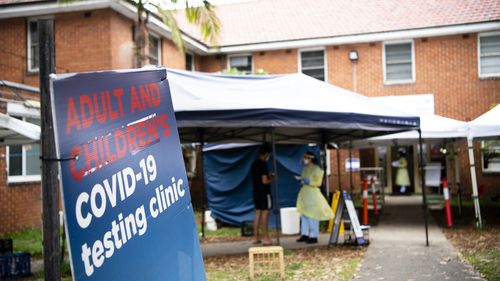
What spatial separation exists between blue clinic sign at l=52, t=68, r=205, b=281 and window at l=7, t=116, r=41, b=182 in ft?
36.3

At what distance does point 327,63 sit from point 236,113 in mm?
13122

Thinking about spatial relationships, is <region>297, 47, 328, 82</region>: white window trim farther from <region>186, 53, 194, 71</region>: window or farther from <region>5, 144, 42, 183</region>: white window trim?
<region>5, 144, 42, 183</region>: white window trim

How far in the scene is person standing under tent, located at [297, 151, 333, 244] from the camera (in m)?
9.89

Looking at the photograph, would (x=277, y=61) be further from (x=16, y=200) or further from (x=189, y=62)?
(x=16, y=200)

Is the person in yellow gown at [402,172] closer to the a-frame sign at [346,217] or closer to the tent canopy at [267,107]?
the tent canopy at [267,107]

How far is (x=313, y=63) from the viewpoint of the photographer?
20.8m

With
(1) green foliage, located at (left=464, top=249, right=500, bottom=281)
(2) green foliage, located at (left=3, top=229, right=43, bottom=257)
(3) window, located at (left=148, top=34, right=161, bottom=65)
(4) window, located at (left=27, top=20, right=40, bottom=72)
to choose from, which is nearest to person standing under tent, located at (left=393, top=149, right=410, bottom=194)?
(3) window, located at (left=148, top=34, right=161, bottom=65)

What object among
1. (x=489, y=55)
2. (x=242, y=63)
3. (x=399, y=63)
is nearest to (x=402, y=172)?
(x=399, y=63)

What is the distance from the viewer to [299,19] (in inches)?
880

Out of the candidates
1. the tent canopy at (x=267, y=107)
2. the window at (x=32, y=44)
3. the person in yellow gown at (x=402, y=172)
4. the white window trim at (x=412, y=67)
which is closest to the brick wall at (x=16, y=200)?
the window at (x=32, y=44)

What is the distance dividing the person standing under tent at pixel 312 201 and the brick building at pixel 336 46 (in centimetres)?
759

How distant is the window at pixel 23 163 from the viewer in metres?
13.3

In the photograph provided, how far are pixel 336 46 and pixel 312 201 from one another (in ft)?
38.4

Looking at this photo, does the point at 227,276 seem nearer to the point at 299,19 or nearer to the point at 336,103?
the point at 336,103
